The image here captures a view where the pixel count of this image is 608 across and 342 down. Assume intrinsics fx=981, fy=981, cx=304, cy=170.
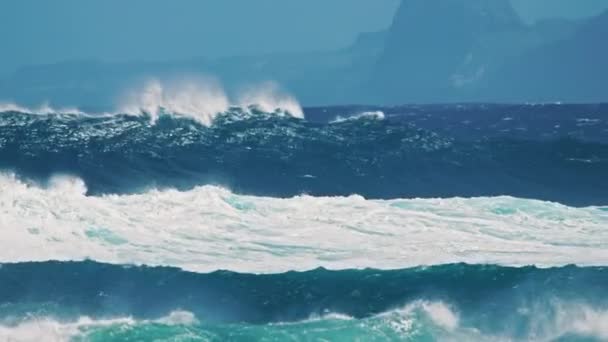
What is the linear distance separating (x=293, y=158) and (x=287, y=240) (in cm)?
1361

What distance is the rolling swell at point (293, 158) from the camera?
3706 cm

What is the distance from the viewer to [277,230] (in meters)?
29.8

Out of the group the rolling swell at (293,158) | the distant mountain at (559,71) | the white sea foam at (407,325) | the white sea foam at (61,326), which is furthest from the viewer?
the distant mountain at (559,71)

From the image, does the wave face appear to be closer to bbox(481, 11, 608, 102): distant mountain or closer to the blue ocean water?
the blue ocean water

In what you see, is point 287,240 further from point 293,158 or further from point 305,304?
point 293,158

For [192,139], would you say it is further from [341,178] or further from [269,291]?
[269,291]

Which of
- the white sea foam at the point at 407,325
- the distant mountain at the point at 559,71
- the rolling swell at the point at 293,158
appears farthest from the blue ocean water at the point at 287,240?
the distant mountain at the point at 559,71

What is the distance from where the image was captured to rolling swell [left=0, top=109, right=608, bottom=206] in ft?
122

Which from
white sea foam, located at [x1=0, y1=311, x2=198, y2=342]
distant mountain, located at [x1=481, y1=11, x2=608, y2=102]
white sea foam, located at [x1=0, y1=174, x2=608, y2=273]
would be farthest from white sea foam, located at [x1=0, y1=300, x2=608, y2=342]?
distant mountain, located at [x1=481, y1=11, x2=608, y2=102]

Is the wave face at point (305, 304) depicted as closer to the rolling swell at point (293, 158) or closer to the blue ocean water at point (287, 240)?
the blue ocean water at point (287, 240)

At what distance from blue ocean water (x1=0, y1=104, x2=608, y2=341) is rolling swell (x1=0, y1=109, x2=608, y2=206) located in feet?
0.56

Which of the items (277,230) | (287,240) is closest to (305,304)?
(287,240)

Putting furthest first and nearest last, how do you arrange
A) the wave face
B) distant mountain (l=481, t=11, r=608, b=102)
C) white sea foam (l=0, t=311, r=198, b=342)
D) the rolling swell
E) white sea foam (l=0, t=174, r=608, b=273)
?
1. distant mountain (l=481, t=11, r=608, b=102)
2. the rolling swell
3. white sea foam (l=0, t=174, r=608, b=273)
4. the wave face
5. white sea foam (l=0, t=311, r=198, b=342)

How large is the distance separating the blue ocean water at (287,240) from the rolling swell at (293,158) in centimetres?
17
